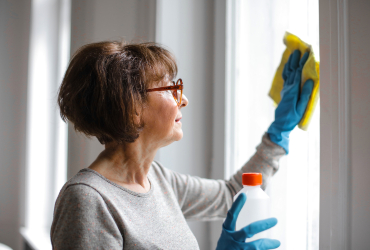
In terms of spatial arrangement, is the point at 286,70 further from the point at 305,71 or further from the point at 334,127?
the point at 334,127

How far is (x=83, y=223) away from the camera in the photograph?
1.98 feet

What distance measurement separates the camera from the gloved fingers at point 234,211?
25.8 inches

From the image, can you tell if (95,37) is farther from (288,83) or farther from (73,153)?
(288,83)

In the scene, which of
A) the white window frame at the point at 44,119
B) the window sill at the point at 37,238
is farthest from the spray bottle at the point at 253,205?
the white window frame at the point at 44,119

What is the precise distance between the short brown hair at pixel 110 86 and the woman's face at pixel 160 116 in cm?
2

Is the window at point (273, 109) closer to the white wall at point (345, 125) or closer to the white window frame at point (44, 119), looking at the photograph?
the white wall at point (345, 125)

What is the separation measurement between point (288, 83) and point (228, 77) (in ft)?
1.22

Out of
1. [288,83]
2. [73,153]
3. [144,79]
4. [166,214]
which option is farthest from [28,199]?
[288,83]

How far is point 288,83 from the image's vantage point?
863mm

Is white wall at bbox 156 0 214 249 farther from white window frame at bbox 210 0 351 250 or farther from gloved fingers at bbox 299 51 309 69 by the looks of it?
white window frame at bbox 210 0 351 250

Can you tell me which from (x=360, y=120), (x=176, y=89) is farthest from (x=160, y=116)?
(x=360, y=120)

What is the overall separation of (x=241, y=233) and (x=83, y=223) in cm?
36

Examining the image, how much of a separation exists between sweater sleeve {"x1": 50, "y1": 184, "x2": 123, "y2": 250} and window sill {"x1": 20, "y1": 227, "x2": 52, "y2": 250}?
84 cm

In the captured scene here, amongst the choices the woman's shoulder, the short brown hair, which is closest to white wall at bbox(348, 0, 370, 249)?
the short brown hair
